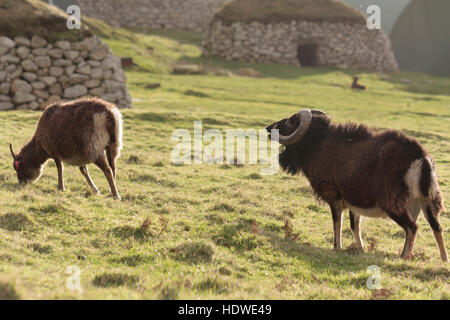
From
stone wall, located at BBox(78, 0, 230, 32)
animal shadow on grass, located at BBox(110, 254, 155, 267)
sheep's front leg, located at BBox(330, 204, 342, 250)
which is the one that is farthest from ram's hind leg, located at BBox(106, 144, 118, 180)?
stone wall, located at BBox(78, 0, 230, 32)

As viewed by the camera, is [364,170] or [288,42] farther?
[288,42]

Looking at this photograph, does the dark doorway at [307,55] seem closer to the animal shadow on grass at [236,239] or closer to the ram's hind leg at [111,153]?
the ram's hind leg at [111,153]

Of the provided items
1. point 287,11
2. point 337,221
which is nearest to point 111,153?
point 337,221

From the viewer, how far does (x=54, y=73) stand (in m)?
19.6

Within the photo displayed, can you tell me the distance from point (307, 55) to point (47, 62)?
24.5 meters

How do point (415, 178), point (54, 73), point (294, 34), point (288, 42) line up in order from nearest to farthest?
1. point (415, 178)
2. point (54, 73)
3. point (288, 42)
4. point (294, 34)

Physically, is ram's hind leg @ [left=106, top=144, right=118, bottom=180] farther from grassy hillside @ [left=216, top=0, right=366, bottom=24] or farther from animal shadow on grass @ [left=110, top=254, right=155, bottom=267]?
grassy hillside @ [left=216, top=0, right=366, bottom=24]

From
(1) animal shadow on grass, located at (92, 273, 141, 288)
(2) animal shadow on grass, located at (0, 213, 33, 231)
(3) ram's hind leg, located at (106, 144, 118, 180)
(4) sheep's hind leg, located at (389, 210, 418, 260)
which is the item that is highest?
(3) ram's hind leg, located at (106, 144, 118, 180)

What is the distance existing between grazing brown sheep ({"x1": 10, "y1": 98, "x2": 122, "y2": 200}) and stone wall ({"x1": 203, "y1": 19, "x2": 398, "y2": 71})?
2909 cm

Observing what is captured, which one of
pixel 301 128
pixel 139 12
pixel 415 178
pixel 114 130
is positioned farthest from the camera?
pixel 139 12

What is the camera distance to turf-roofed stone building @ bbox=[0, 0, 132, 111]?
1898 cm

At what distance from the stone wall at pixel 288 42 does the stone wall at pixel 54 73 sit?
58.8 ft

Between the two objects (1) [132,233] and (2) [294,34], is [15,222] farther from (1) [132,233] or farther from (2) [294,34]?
(2) [294,34]
